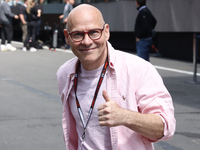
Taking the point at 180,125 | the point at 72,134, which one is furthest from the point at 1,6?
the point at 72,134

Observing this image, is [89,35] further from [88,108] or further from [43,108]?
[43,108]

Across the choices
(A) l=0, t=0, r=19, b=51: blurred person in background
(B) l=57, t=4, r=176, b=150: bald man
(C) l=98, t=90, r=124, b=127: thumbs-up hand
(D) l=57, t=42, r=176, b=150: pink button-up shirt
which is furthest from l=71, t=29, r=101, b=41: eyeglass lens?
(A) l=0, t=0, r=19, b=51: blurred person in background

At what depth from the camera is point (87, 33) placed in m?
2.47

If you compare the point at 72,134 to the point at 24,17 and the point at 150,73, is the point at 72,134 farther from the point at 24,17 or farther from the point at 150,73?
the point at 24,17

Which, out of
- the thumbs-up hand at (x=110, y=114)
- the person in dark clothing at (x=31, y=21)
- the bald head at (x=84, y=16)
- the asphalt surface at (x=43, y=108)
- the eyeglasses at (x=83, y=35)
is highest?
the bald head at (x=84, y=16)

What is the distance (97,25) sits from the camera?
2.48m

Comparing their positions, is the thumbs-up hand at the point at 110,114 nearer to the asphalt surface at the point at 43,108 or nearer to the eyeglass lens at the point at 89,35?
the eyeglass lens at the point at 89,35

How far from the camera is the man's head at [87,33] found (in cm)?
246

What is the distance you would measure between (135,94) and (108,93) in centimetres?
15

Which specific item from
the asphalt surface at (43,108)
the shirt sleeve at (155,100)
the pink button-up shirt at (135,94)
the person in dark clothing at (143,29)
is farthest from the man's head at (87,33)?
the person in dark clothing at (143,29)

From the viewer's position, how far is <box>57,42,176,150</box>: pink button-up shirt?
2365 mm

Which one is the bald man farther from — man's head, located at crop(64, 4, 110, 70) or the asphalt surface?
the asphalt surface

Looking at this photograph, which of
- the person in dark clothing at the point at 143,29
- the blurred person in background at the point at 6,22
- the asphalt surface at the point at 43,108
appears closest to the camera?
the asphalt surface at the point at 43,108

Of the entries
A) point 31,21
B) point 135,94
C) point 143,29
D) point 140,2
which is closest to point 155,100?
point 135,94
